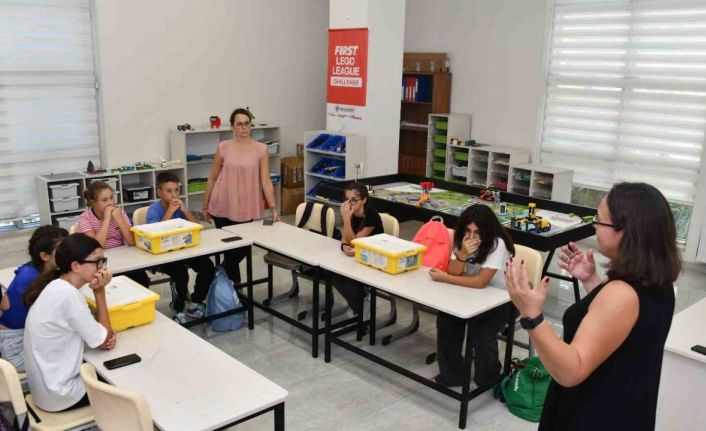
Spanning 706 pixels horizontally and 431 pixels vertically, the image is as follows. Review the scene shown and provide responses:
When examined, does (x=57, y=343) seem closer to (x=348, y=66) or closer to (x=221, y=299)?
(x=221, y=299)

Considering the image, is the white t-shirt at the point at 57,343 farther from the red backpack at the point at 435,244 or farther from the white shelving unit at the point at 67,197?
the white shelving unit at the point at 67,197

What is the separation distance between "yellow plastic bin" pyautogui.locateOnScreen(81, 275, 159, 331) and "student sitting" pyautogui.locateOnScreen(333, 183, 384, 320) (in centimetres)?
154

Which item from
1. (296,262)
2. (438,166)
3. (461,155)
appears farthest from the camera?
(438,166)

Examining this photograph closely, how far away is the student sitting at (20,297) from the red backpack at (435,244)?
7.43ft

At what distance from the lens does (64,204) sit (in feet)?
21.6

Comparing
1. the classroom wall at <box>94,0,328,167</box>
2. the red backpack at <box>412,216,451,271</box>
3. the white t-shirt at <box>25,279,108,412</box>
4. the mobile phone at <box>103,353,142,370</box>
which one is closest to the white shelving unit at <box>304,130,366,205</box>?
the classroom wall at <box>94,0,328,167</box>

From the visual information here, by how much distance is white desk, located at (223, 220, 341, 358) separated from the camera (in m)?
4.16

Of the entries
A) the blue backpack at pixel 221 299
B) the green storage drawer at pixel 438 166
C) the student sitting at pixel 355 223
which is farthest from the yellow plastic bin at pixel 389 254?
the green storage drawer at pixel 438 166

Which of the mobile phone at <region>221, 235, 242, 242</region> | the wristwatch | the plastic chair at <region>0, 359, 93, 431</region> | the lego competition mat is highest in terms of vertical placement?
the wristwatch

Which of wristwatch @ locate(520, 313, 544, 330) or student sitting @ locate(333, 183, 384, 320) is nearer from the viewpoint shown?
wristwatch @ locate(520, 313, 544, 330)

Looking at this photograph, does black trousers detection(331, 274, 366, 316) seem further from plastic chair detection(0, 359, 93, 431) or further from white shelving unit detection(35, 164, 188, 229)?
white shelving unit detection(35, 164, 188, 229)

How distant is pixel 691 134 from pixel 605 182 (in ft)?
3.57

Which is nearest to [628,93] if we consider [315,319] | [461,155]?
[461,155]

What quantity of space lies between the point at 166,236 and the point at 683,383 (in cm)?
309
